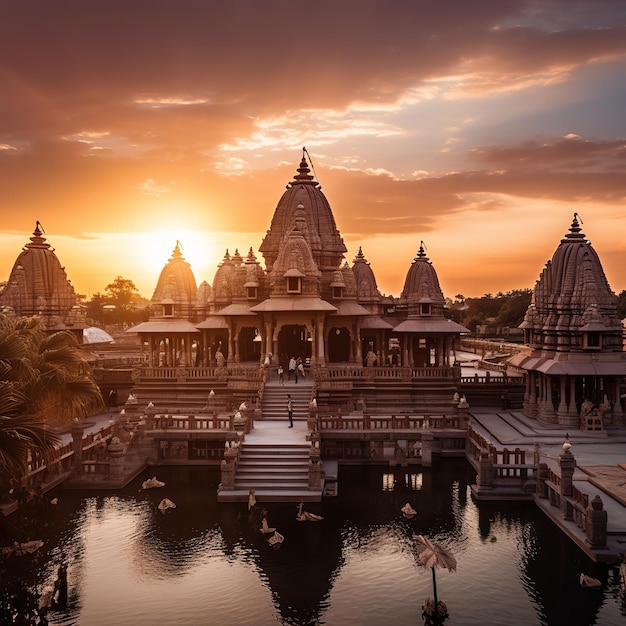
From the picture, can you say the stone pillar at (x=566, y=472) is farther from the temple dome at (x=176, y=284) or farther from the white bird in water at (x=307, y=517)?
the temple dome at (x=176, y=284)

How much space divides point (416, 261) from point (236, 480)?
25219mm

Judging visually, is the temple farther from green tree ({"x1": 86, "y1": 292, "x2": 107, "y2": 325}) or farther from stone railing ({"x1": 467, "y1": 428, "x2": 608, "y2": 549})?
green tree ({"x1": 86, "y1": 292, "x2": 107, "y2": 325})

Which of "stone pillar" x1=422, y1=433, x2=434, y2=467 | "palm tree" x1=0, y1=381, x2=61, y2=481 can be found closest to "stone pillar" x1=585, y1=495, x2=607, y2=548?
"stone pillar" x1=422, y1=433, x2=434, y2=467

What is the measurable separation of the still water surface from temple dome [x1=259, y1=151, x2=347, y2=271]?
70.3ft

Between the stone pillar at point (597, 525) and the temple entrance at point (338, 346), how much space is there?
93.8ft

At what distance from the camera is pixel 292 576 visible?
61.8 ft

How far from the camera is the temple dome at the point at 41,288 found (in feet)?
137

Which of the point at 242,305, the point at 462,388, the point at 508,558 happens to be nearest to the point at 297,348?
the point at 242,305

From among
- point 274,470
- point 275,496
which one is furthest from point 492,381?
point 275,496

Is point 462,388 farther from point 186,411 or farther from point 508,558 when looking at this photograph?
point 508,558

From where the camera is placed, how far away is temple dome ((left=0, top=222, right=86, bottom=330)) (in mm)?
41688

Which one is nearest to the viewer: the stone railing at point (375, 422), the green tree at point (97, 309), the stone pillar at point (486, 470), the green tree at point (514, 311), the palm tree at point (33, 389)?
the palm tree at point (33, 389)

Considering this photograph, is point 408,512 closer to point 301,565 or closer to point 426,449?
point 301,565

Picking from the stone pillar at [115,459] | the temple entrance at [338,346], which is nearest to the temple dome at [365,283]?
the temple entrance at [338,346]
